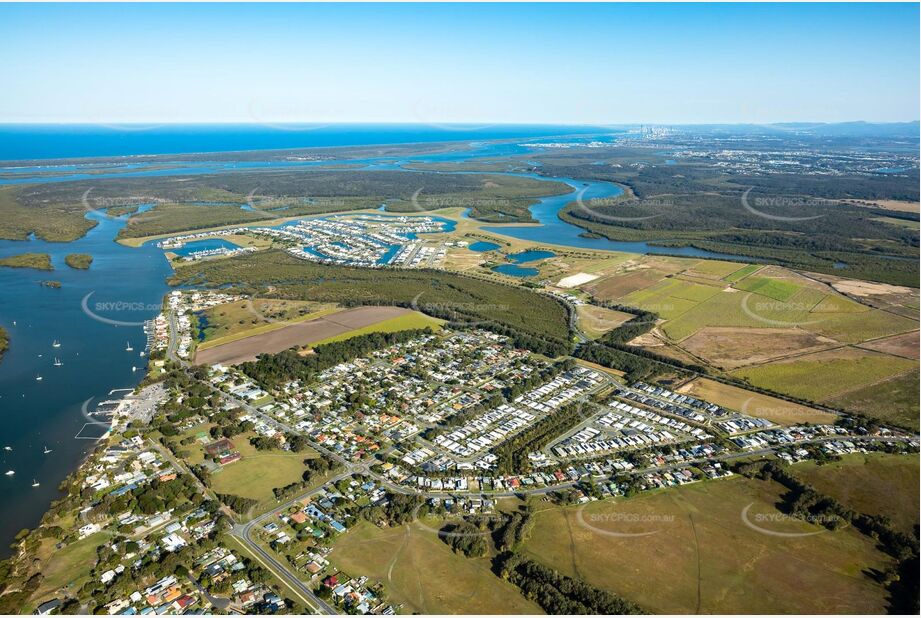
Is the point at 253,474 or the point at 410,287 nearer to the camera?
the point at 253,474

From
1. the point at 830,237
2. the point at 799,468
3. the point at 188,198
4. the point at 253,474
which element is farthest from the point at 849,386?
the point at 188,198

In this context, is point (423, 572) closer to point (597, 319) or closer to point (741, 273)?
→ point (597, 319)

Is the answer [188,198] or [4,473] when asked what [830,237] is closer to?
[4,473]

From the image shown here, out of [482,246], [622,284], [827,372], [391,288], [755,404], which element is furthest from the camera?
[482,246]

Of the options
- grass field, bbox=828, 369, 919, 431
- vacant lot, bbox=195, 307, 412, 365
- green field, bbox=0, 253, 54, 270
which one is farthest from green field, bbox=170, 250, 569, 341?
grass field, bbox=828, 369, 919, 431

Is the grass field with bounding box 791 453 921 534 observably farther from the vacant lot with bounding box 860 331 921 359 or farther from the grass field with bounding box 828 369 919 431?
the vacant lot with bounding box 860 331 921 359

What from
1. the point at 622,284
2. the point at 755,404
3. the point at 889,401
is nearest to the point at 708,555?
the point at 755,404
